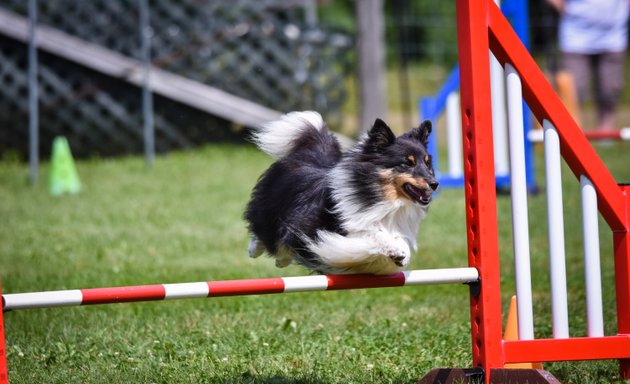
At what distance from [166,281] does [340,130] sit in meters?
6.37

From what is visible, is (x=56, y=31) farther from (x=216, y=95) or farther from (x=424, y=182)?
(x=424, y=182)

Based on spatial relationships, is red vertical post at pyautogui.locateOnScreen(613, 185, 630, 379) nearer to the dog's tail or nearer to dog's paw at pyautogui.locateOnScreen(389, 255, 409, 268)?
dog's paw at pyautogui.locateOnScreen(389, 255, 409, 268)

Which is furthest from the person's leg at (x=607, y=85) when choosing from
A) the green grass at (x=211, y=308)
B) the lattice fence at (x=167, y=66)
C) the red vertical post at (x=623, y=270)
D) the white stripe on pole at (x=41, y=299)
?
the white stripe on pole at (x=41, y=299)

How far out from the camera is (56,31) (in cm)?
1085

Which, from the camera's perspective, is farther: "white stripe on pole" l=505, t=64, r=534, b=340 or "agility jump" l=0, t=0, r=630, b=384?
"white stripe on pole" l=505, t=64, r=534, b=340

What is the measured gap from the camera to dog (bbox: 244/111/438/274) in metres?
3.07

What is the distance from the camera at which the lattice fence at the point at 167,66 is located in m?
10.8

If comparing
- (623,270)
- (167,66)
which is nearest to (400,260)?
(623,270)

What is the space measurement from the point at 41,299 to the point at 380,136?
139 cm

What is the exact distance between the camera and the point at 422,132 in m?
3.41

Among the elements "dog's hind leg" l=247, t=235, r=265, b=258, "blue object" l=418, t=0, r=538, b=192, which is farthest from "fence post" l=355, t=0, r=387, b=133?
"dog's hind leg" l=247, t=235, r=265, b=258

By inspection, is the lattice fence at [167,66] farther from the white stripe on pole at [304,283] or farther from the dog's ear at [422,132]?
the white stripe on pole at [304,283]

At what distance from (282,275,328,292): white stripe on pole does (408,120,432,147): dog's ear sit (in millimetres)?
817

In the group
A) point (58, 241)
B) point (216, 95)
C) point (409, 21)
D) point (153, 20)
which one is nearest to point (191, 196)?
point (58, 241)
